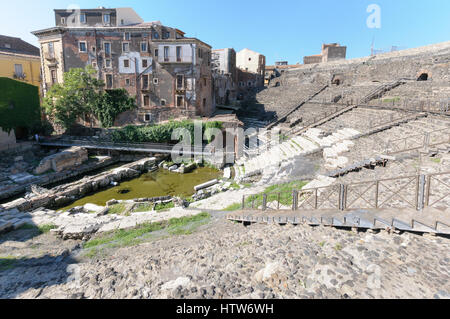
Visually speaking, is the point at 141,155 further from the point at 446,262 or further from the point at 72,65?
the point at 446,262

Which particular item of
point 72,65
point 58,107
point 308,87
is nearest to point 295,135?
point 308,87

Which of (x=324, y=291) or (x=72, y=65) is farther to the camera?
(x=72, y=65)

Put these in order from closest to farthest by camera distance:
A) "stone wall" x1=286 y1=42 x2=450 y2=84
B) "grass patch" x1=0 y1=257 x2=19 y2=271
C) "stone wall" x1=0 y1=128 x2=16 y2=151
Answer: "grass patch" x1=0 y1=257 x2=19 y2=271 < "stone wall" x1=0 y1=128 x2=16 y2=151 < "stone wall" x1=286 y1=42 x2=450 y2=84

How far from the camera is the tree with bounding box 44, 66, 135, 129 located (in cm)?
2734

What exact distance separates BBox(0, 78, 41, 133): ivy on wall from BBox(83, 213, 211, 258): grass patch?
20.6m

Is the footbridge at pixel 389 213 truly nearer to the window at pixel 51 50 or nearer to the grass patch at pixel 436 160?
the grass patch at pixel 436 160

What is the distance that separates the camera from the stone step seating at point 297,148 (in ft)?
59.4

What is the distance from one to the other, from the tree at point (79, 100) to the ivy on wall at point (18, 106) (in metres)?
1.47

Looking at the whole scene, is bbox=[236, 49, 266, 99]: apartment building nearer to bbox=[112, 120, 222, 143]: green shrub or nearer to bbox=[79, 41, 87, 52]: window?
bbox=[112, 120, 222, 143]: green shrub

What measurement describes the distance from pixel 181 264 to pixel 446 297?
5532 millimetres

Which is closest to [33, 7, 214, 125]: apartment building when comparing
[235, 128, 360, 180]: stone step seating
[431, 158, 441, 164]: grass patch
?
[235, 128, 360, 180]: stone step seating

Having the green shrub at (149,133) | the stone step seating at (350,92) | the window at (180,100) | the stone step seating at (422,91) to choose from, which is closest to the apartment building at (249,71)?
the window at (180,100)

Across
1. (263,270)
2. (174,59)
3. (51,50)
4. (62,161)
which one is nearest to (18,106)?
(62,161)
